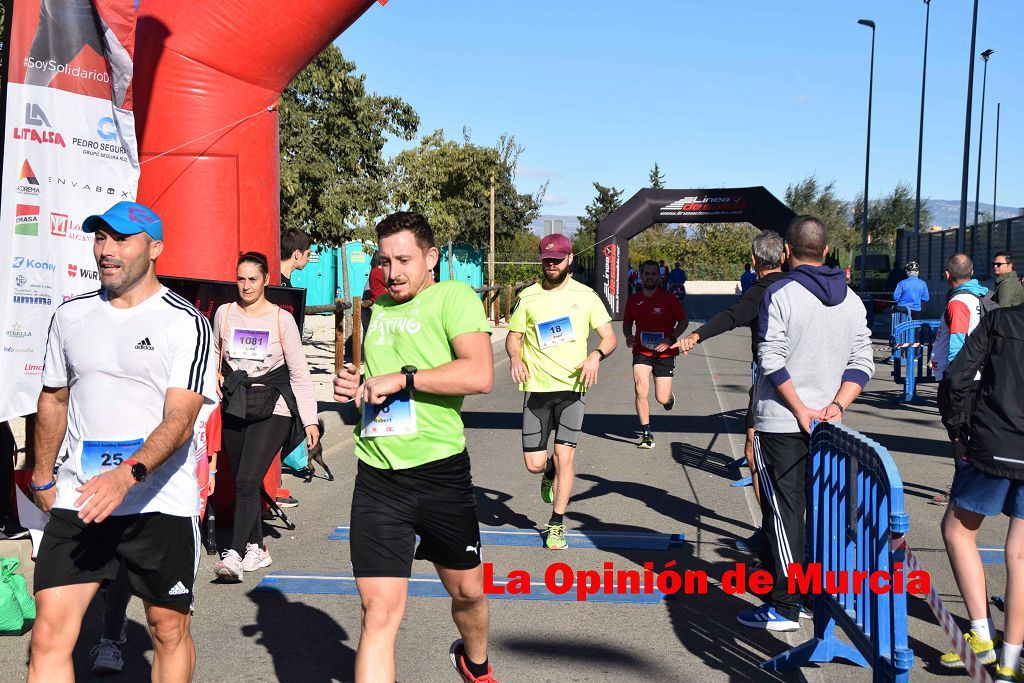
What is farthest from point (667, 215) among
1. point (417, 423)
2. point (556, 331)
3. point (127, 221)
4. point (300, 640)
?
point (127, 221)

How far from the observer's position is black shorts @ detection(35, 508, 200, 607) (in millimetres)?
3502

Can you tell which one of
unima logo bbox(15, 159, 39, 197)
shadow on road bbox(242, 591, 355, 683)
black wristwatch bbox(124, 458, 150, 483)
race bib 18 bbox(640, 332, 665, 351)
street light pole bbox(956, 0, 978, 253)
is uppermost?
street light pole bbox(956, 0, 978, 253)

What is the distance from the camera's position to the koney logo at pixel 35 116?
18.3 feet

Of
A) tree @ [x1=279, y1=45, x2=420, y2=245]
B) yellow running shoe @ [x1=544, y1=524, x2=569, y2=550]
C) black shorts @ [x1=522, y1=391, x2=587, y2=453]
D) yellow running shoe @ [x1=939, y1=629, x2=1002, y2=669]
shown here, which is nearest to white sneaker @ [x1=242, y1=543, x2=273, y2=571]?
yellow running shoe @ [x1=544, y1=524, x2=569, y2=550]

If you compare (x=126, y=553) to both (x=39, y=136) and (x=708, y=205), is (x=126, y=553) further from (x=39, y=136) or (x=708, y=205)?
(x=708, y=205)

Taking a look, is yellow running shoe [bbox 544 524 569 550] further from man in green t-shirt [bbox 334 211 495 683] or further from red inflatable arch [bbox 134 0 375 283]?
red inflatable arch [bbox 134 0 375 283]

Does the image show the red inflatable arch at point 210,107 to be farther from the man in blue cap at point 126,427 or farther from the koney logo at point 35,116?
the man in blue cap at point 126,427

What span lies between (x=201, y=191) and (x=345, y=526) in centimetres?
253

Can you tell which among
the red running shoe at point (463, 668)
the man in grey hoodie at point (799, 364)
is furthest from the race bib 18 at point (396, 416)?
the man in grey hoodie at point (799, 364)

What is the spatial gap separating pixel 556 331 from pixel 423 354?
3173mm

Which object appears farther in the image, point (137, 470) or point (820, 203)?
point (820, 203)

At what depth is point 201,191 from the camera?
733 centimetres

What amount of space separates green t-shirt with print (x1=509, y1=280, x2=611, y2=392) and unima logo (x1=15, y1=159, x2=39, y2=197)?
9.93 feet

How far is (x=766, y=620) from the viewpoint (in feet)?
16.9
